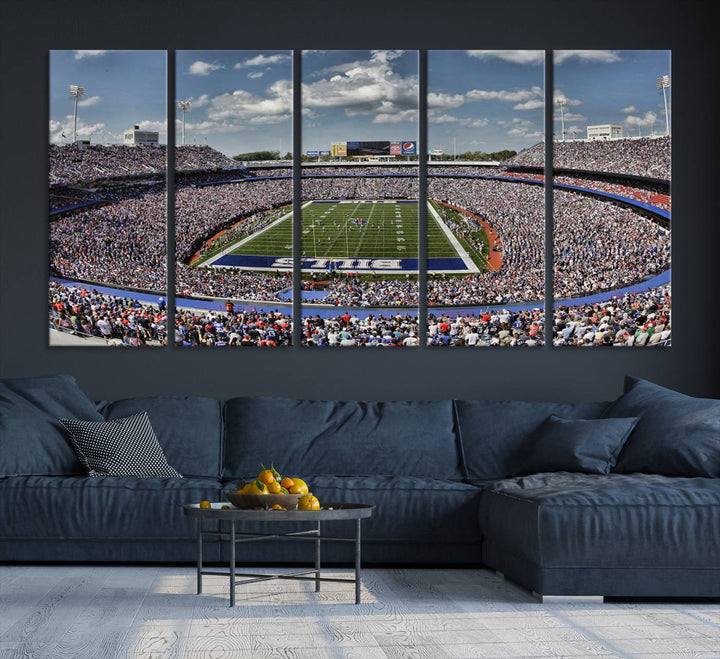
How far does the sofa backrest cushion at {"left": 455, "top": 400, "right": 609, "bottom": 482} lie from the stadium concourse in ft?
2.46

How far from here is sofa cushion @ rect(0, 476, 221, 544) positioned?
497 centimetres

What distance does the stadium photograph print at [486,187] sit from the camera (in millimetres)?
6715

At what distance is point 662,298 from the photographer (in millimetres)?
6734

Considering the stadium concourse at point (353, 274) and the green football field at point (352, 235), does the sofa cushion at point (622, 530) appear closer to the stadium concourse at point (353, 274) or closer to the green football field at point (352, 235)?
the stadium concourse at point (353, 274)

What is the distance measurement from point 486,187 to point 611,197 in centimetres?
84

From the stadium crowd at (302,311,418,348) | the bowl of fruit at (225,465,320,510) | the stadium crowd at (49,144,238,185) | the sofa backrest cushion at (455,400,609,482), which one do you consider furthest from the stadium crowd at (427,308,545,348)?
the bowl of fruit at (225,465,320,510)

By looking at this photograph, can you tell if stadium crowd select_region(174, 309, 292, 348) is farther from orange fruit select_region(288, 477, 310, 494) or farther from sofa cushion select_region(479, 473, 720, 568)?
sofa cushion select_region(479, 473, 720, 568)

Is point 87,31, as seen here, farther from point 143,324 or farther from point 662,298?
point 662,298

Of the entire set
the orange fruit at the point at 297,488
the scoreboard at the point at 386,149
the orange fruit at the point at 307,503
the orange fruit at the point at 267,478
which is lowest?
the orange fruit at the point at 307,503

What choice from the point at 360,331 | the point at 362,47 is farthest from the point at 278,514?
the point at 362,47

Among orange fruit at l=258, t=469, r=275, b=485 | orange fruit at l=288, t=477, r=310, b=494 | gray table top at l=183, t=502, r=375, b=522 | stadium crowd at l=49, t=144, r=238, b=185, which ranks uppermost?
stadium crowd at l=49, t=144, r=238, b=185

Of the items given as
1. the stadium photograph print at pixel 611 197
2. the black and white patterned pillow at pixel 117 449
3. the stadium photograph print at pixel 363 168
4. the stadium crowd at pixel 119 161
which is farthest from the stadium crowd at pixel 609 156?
the black and white patterned pillow at pixel 117 449

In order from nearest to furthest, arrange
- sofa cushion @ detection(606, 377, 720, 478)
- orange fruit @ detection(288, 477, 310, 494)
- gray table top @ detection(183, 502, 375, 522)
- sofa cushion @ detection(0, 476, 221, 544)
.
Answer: gray table top @ detection(183, 502, 375, 522), orange fruit @ detection(288, 477, 310, 494), sofa cushion @ detection(0, 476, 221, 544), sofa cushion @ detection(606, 377, 720, 478)

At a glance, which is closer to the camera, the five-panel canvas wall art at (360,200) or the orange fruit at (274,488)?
the orange fruit at (274,488)
